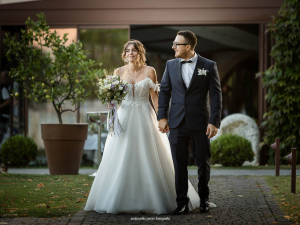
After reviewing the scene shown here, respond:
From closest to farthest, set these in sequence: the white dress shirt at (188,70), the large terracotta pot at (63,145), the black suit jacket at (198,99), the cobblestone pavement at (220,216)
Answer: the cobblestone pavement at (220,216), the black suit jacket at (198,99), the white dress shirt at (188,70), the large terracotta pot at (63,145)

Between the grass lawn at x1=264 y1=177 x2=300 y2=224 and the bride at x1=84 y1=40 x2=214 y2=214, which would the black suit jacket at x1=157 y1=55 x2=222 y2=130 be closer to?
the bride at x1=84 y1=40 x2=214 y2=214

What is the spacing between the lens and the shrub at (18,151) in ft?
33.8

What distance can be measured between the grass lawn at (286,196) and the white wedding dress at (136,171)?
3.55 feet

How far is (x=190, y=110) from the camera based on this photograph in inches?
187

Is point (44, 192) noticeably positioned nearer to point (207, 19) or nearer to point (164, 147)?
point (164, 147)

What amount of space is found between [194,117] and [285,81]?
6136mm

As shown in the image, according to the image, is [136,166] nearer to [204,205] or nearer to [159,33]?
[204,205]

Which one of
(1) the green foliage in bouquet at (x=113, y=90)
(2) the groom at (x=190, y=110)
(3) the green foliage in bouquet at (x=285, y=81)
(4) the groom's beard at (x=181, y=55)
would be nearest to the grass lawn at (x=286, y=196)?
(2) the groom at (x=190, y=110)

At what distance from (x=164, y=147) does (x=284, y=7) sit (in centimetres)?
651

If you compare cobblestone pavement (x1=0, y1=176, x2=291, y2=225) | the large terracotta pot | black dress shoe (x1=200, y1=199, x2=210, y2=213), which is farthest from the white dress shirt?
the large terracotta pot

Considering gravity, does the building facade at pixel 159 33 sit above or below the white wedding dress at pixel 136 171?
above

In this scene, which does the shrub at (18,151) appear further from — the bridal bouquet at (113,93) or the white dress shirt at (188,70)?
the white dress shirt at (188,70)

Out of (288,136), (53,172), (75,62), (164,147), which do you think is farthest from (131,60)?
(288,136)

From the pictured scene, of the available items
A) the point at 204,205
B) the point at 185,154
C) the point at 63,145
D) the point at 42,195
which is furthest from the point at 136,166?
the point at 63,145
